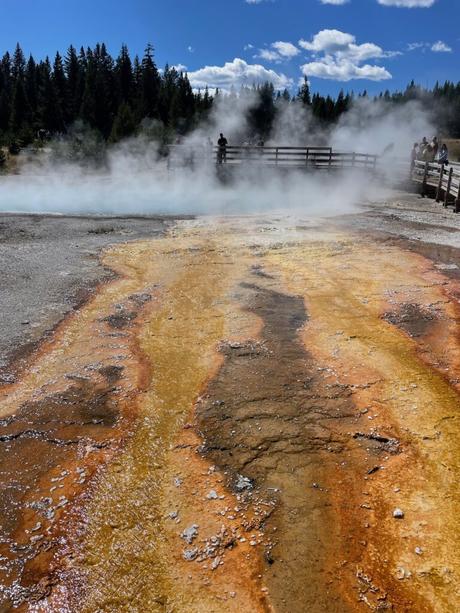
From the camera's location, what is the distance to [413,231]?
1092 centimetres

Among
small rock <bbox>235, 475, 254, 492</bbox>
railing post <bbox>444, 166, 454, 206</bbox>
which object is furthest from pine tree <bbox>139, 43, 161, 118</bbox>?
small rock <bbox>235, 475, 254, 492</bbox>

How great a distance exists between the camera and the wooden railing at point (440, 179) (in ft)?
46.7

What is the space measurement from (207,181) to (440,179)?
28.3 ft

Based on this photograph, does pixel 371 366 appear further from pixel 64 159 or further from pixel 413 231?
pixel 64 159

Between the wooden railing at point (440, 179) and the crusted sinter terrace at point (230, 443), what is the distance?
7923mm

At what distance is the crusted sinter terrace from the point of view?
104 inches

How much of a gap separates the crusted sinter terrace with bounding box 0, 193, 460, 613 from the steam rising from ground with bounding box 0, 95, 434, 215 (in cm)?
771

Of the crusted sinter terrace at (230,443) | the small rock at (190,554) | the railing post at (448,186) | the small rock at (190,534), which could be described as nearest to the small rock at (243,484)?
the crusted sinter terrace at (230,443)

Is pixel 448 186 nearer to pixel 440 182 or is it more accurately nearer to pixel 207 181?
pixel 440 182

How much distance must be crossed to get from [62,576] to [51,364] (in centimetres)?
245

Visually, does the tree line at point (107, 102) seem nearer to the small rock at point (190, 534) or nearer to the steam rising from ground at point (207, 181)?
the steam rising from ground at point (207, 181)

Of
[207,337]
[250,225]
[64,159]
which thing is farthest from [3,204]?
[64,159]

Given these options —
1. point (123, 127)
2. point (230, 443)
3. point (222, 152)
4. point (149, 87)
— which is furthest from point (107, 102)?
point (230, 443)

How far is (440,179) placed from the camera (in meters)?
15.1
